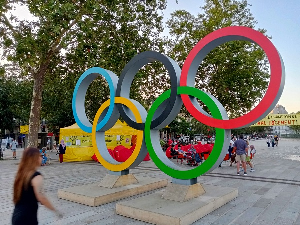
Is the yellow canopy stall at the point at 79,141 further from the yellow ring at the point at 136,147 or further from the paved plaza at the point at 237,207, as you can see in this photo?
the yellow ring at the point at 136,147

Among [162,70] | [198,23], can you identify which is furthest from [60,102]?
[198,23]

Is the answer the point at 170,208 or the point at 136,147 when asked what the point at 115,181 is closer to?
the point at 136,147

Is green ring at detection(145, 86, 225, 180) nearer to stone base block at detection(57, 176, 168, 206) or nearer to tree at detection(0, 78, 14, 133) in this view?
stone base block at detection(57, 176, 168, 206)

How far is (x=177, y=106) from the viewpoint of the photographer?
23.8 ft

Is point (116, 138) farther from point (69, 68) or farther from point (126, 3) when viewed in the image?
point (126, 3)

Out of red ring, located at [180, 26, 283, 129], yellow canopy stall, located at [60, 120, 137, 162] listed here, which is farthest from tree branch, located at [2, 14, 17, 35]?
red ring, located at [180, 26, 283, 129]

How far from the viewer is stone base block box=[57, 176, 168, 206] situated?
23.0 ft

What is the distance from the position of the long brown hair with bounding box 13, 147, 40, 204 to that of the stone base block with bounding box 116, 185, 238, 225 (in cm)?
305

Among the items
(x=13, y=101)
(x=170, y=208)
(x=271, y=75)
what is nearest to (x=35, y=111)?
(x=13, y=101)

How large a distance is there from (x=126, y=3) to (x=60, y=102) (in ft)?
45.5

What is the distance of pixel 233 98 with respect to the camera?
22.3m

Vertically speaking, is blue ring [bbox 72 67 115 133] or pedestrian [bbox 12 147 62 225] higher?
blue ring [bbox 72 67 115 133]

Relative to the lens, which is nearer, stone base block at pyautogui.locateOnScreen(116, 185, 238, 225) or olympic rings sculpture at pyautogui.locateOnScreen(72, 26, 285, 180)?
stone base block at pyautogui.locateOnScreen(116, 185, 238, 225)

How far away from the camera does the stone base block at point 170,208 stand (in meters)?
5.51
